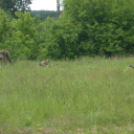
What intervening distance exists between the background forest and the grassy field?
315 inches

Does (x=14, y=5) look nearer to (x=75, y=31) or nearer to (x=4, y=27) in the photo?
(x=4, y=27)

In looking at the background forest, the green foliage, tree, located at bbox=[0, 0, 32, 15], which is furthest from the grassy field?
tree, located at bbox=[0, 0, 32, 15]

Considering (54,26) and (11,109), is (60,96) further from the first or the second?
(54,26)

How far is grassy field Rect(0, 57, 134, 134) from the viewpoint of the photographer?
4031 mm

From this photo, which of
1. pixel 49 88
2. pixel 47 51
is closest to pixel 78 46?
pixel 47 51

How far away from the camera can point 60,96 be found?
5.45 m

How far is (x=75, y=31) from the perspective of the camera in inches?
590

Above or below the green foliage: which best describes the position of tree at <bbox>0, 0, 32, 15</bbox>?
above

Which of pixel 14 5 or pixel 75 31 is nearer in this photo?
pixel 75 31

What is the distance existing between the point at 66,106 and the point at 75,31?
10.9 meters

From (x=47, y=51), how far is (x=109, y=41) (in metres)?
5.14

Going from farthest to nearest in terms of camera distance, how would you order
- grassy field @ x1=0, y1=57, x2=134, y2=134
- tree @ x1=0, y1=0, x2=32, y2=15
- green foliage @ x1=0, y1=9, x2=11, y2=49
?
1. tree @ x1=0, y1=0, x2=32, y2=15
2. green foliage @ x1=0, y1=9, x2=11, y2=49
3. grassy field @ x1=0, y1=57, x2=134, y2=134

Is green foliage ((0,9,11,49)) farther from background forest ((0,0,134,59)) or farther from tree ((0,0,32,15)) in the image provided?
tree ((0,0,32,15))

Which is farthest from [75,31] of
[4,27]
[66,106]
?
[66,106]
